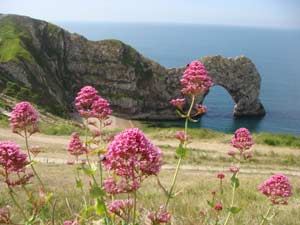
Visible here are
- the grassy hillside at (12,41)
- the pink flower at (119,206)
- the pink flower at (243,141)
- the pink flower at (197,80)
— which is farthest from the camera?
the grassy hillside at (12,41)

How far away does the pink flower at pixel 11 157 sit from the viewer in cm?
553

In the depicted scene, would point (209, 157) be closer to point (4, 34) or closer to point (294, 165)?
point (294, 165)

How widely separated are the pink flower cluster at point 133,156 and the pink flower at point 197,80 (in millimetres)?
1978

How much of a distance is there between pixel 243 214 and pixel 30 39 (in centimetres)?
8982

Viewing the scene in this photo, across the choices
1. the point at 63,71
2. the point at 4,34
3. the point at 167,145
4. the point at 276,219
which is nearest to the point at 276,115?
the point at 63,71

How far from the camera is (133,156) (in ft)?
15.3

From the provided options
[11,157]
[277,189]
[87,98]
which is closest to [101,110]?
[87,98]

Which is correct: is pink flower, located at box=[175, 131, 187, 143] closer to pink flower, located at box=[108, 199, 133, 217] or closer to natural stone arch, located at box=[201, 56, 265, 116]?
pink flower, located at box=[108, 199, 133, 217]

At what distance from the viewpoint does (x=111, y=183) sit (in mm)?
5492

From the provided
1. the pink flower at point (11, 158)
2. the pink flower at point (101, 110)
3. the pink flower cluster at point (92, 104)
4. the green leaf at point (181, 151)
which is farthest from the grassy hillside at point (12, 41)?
the pink flower at point (11, 158)

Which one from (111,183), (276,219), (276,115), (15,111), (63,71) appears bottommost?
(276,115)

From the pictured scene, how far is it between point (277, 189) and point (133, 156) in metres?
2.52

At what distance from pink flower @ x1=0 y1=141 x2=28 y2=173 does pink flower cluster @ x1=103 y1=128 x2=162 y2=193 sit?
1232 mm

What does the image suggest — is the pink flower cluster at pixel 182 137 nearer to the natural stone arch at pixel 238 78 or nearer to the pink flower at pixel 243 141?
the pink flower at pixel 243 141
